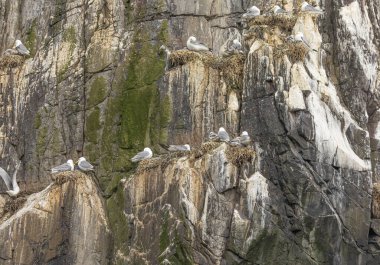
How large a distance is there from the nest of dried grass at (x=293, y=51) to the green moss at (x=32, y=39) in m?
8.39

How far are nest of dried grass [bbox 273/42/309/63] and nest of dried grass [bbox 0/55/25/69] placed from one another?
8596 mm

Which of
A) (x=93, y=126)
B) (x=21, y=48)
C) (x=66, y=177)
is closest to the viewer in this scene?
(x=66, y=177)

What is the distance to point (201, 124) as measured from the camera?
109ft

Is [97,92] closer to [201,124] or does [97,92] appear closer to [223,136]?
[201,124]

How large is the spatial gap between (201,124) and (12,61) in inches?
275

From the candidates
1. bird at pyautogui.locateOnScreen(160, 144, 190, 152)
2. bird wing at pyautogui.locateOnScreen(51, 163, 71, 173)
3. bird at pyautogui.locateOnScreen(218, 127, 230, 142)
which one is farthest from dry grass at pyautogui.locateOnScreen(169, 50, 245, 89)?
bird wing at pyautogui.locateOnScreen(51, 163, 71, 173)

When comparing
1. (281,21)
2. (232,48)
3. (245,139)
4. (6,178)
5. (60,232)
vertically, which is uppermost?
(281,21)

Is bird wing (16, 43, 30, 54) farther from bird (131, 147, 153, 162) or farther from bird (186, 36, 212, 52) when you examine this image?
bird (131, 147, 153, 162)

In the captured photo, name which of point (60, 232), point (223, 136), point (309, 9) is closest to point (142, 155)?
point (223, 136)

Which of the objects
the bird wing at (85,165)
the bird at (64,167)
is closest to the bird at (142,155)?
the bird wing at (85,165)

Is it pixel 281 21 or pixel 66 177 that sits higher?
pixel 281 21

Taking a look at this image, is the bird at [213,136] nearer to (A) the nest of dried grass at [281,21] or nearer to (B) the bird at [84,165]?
(B) the bird at [84,165]

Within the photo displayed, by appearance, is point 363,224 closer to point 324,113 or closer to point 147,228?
point 324,113

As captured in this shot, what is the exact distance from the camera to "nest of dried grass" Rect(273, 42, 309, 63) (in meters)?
32.4
